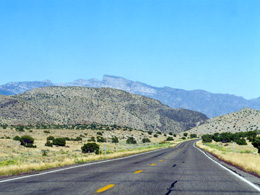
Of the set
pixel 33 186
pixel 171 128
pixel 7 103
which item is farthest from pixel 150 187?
pixel 171 128

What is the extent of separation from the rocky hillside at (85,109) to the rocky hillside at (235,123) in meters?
24.4

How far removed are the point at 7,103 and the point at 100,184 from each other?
385 feet

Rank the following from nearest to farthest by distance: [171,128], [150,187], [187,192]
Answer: [187,192] → [150,187] → [171,128]

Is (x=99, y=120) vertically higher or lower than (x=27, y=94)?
lower

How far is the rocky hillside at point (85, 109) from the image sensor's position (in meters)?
119

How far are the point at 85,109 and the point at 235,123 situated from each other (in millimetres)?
66739

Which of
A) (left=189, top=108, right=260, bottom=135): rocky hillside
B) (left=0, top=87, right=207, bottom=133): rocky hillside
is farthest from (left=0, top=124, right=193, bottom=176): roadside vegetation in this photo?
(left=189, top=108, right=260, bottom=135): rocky hillside

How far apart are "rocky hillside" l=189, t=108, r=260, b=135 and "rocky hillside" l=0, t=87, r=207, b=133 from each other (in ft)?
80.0

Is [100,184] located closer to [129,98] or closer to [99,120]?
[99,120]

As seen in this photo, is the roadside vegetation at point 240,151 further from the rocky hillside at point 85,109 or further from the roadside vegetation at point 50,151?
the rocky hillside at point 85,109

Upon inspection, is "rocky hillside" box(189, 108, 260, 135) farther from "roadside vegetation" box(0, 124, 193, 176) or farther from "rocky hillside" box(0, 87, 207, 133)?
"roadside vegetation" box(0, 124, 193, 176)

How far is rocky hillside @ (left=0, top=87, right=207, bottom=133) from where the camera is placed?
11891 cm

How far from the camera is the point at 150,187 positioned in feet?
32.3

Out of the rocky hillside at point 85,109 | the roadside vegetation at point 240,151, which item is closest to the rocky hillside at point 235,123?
the rocky hillside at point 85,109
